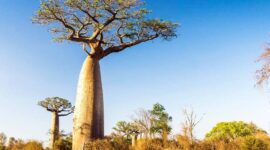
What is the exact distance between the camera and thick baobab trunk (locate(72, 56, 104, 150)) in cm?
850

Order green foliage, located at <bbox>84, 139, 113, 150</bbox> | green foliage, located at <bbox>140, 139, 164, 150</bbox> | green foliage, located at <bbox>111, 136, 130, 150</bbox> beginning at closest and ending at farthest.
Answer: green foliage, located at <bbox>140, 139, 164, 150</bbox>
green foliage, located at <bbox>84, 139, 113, 150</bbox>
green foliage, located at <bbox>111, 136, 130, 150</bbox>

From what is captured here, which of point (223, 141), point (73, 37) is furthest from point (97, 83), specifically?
point (223, 141)

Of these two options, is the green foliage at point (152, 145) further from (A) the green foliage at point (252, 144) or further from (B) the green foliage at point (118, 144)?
(A) the green foliage at point (252, 144)

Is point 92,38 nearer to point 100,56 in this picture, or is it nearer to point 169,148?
point 100,56

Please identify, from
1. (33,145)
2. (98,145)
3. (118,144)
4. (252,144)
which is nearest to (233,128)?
(252,144)

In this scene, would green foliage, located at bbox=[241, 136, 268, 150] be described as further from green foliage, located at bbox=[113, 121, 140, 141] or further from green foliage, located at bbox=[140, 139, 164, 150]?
green foliage, located at bbox=[113, 121, 140, 141]

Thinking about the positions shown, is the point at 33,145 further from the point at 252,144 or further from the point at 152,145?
the point at 252,144

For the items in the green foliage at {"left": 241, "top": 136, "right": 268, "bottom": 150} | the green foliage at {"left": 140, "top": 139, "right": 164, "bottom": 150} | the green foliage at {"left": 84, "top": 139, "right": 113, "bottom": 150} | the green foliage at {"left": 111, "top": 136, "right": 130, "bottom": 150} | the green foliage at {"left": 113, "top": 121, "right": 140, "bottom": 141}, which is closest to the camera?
the green foliage at {"left": 241, "top": 136, "right": 268, "bottom": 150}

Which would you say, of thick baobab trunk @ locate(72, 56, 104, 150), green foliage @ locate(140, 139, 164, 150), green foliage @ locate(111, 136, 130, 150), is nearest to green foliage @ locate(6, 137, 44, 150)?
thick baobab trunk @ locate(72, 56, 104, 150)

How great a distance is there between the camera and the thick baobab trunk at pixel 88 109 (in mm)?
8500

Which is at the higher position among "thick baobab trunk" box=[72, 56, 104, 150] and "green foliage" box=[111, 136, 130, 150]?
"thick baobab trunk" box=[72, 56, 104, 150]

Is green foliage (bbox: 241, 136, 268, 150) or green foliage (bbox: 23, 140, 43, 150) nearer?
green foliage (bbox: 241, 136, 268, 150)

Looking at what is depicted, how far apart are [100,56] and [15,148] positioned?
3585 mm

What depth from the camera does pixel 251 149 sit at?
7.39 metres
